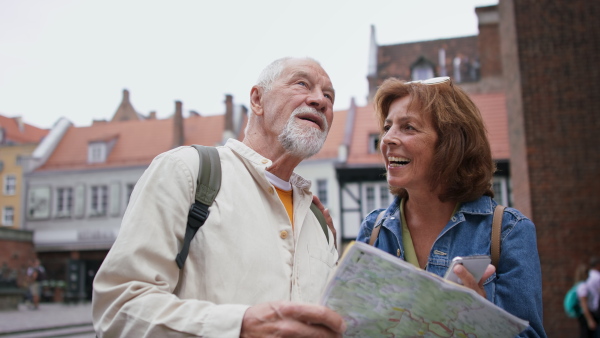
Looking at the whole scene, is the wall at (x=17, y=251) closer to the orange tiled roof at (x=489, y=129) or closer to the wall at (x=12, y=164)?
the wall at (x=12, y=164)

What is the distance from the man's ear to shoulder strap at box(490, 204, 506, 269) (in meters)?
1.13

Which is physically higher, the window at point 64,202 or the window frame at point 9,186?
the window frame at point 9,186

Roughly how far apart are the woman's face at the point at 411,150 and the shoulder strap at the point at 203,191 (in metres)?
0.76

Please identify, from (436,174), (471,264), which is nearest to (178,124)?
(436,174)

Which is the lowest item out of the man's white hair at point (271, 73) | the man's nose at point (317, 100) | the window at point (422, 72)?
the man's nose at point (317, 100)

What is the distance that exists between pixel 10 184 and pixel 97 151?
25.2 ft

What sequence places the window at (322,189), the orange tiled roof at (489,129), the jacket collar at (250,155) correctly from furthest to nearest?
the window at (322,189)
the orange tiled roof at (489,129)
the jacket collar at (250,155)

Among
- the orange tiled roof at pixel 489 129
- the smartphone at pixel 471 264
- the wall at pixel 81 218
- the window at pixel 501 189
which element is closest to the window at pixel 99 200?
the wall at pixel 81 218

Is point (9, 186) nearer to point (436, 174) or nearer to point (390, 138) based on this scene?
point (390, 138)

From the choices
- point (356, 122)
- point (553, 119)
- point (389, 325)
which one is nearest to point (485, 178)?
point (389, 325)

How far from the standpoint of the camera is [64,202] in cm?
2988

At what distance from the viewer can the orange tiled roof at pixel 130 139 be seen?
30.2 meters

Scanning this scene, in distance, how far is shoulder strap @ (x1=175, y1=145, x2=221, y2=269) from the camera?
183 centimetres

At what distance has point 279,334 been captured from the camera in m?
1.51
